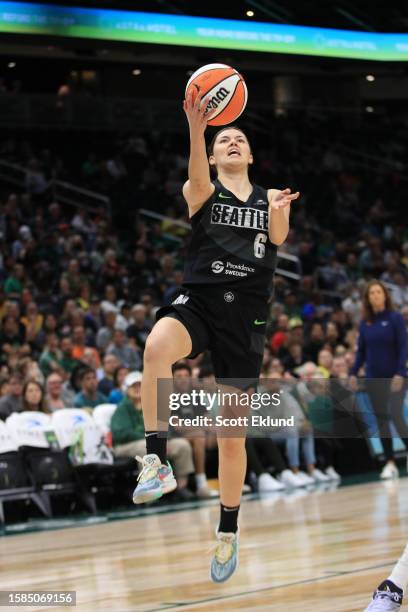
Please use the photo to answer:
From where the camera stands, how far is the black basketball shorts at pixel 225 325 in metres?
5.79

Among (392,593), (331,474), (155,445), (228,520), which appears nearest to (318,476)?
(331,474)

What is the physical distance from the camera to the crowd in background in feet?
46.5

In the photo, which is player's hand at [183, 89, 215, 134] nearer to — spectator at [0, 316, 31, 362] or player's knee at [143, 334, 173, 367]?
player's knee at [143, 334, 173, 367]

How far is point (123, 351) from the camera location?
15.3 m

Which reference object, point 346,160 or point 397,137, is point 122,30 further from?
point 397,137

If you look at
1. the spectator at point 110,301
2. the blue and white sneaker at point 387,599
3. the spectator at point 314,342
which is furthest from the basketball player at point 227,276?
the spectator at point 110,301

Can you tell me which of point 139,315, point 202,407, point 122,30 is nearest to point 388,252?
point 122,30

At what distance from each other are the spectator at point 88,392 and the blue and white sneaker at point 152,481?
7074 mm

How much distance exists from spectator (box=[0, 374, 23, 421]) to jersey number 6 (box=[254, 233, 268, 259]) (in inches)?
247

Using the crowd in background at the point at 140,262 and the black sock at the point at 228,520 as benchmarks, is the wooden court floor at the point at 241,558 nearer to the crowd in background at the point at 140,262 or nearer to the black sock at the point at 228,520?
the black sock at the point at 228,520

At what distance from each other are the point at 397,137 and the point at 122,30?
1185 centimetres

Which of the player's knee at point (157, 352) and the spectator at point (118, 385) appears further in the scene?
the spectator at point (118, 385)

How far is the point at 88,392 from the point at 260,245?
22.8ft

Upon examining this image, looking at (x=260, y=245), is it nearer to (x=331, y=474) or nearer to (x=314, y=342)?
(x=331, y=474)
